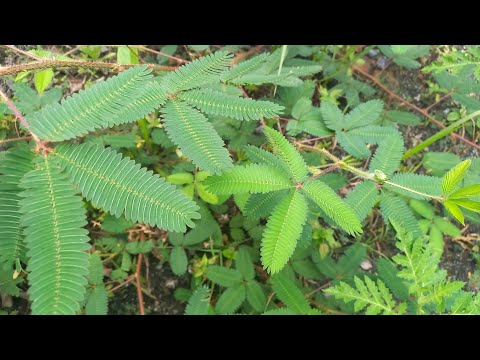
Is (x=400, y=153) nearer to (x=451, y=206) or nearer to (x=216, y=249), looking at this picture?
(x=451, y=206)

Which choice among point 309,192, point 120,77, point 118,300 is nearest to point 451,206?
point 309,192

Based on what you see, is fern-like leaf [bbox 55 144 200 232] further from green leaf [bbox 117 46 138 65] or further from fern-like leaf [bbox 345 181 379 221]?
green leaf [bbox 117 46 138 65]

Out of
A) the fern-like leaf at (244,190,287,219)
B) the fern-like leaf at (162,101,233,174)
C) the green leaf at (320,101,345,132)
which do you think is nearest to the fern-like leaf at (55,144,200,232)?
the fern-like leaf at (162,101,233,174)

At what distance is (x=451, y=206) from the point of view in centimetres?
163

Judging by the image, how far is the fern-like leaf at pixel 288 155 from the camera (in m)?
1.84

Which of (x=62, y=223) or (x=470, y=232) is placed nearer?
(x=62, y=223)

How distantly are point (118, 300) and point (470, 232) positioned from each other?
9.23 ft

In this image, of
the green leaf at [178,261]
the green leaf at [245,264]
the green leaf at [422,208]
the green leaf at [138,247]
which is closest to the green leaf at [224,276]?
the green leaf at [245,264]

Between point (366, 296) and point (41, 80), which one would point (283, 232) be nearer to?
point (366, 296)

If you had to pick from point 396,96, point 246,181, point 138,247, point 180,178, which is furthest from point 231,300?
point 396,96

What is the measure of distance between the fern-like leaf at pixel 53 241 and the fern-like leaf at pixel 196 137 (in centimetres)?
50

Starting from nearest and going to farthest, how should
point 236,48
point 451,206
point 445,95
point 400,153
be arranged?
point 451,206, point 400,153, point 236,48, point 445,95

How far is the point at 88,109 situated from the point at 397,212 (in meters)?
1.60

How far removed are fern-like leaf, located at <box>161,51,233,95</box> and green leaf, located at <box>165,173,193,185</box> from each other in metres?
0.91
